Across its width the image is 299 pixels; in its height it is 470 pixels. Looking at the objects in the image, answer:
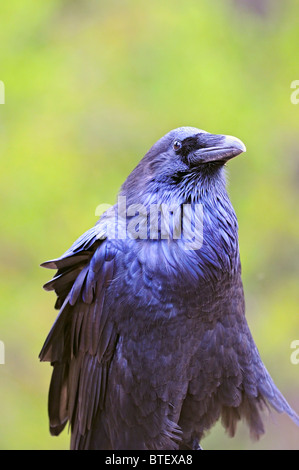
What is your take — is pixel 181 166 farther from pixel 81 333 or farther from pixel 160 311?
pixel 81 333

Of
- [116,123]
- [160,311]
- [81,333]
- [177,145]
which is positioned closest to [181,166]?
[177,145]

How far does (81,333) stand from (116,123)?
Result: 4.90 feet

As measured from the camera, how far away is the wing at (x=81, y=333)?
1975mm

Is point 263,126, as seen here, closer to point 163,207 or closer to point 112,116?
point 112,116

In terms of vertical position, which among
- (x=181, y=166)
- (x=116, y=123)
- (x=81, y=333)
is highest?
(x=116, y=123)

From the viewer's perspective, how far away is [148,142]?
3.17 metres

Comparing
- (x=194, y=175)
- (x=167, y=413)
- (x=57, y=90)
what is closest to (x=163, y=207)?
(x=194, y=175)

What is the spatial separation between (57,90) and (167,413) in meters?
1.86

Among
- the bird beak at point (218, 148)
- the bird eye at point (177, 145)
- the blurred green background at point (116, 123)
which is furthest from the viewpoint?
the blurred green background at point (116, 123)

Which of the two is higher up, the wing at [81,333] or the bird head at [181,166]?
the bird head at [181,166]

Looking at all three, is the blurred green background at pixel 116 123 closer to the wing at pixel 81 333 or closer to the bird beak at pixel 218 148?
the wing at pixel 81 333

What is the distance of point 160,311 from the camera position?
1.87 m

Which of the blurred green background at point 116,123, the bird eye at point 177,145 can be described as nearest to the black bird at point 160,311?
the bird eye at point 177,145

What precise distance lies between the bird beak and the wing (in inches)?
16.0
